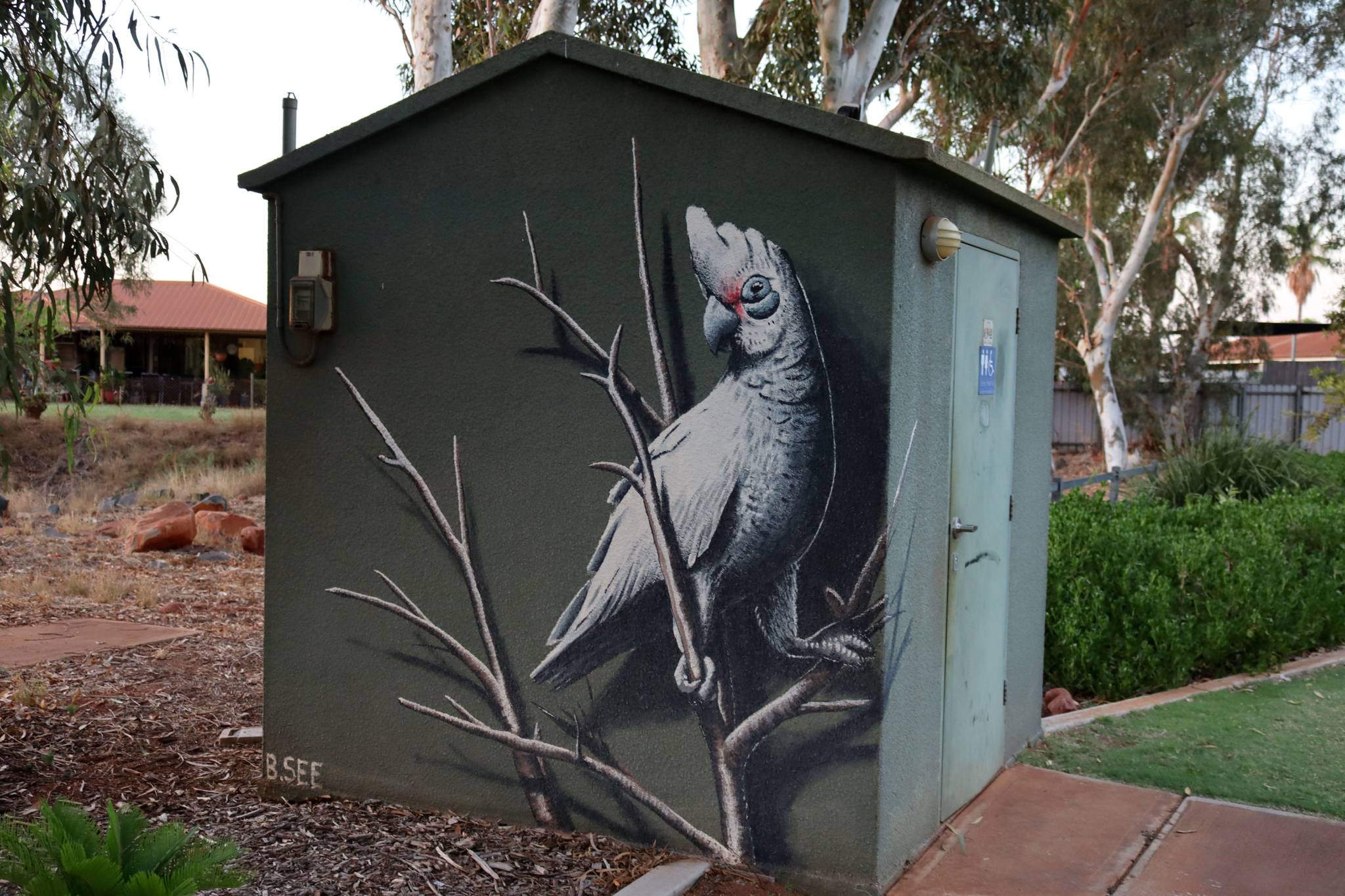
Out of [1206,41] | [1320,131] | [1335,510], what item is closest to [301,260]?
[1335,510]

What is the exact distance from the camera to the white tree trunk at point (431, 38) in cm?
972

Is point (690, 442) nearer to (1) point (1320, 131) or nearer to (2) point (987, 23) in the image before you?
(2) point (987, 23)

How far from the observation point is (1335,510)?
9227 millimetres

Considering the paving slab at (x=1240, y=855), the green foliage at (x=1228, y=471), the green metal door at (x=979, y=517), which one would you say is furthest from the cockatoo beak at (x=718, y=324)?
the green foliage at (x=1228, y=471)

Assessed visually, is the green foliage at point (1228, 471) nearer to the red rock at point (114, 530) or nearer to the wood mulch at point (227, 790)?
the wood mulch at point (227, 790)

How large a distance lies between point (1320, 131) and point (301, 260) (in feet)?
91.7

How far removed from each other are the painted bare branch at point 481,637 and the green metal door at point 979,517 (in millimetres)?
1541

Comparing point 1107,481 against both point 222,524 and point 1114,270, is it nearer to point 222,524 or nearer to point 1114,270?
point 222,524

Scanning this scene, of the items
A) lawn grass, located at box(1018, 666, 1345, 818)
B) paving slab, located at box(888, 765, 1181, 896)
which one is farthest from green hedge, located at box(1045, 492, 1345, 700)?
paving slab, located at box(888, 765, 1181, 896)

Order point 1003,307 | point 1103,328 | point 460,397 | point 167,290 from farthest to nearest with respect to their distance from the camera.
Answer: point 167,290 → point 1103,328 → point 1003,307 → point 460,397

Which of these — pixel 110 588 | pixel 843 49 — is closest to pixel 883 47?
pixel 843 49

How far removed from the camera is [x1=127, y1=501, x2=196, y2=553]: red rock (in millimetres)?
11844

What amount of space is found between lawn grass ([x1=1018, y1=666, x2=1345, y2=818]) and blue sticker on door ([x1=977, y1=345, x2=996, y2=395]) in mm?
1848

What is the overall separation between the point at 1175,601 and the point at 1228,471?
18.3 feet
